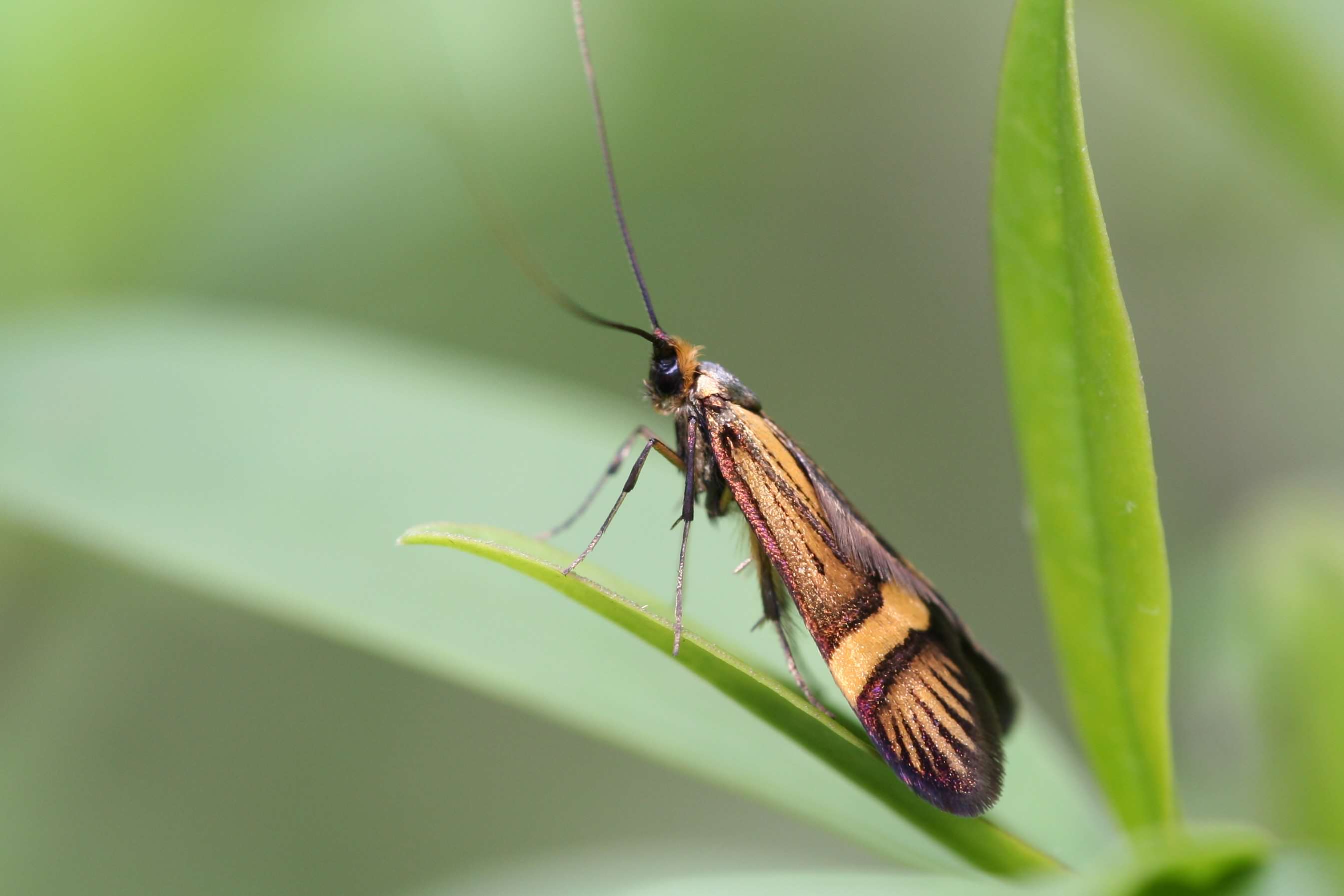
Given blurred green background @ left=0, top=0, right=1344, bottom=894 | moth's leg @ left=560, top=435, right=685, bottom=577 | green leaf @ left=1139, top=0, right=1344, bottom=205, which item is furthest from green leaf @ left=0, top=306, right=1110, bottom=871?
green leaf @ left=1139, top=0, right=1344, bottom=205

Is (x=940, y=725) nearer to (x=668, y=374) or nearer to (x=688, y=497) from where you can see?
(x=688, y=497)

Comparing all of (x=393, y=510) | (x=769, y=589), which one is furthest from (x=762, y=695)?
(x=393, y=510)

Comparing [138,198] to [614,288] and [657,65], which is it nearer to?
[657,65]

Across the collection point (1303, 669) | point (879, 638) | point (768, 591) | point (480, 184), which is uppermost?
point (480, 184)

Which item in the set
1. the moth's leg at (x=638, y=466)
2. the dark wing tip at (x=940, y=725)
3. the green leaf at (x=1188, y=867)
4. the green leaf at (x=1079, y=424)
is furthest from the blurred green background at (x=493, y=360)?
the green leaf at (x=1188, y=867)

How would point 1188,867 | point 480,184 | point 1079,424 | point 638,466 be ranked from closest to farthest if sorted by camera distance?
point 1188,867 < point 1079,424 < point 638,466 < point 480,184

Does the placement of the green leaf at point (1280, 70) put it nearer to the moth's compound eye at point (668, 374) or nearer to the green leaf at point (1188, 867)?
the moth's compound eye at point (668, 374)
